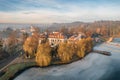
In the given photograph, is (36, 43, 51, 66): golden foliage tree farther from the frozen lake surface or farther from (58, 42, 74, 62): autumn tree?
(58, 42, 74, 62): autumn tree

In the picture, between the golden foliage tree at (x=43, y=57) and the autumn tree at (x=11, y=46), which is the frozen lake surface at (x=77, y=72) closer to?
the golden foliage tree at (x=43, y=57)

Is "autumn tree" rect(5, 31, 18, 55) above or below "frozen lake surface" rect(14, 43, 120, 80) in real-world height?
above

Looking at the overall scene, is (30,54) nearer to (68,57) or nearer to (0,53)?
(0,53)

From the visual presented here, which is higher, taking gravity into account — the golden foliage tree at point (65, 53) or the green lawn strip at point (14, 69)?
the golden foliage tree at point (65, 53)

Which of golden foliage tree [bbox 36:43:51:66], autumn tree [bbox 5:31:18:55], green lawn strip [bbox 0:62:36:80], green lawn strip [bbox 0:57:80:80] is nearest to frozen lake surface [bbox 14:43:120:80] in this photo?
green lawn strip [bbox 0:57:80:80]

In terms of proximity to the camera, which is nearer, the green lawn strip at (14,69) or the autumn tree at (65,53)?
the green lawn strip at (14,69)

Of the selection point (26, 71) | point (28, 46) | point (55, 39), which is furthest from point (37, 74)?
point (55, 39)

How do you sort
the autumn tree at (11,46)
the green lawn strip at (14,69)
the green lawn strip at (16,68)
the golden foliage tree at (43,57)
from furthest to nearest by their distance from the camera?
the autumn tree at (11,46) < the golden foliage tree at (43,57) < the green lawn strip at (16,68) < the green lawn strip at (14,69)

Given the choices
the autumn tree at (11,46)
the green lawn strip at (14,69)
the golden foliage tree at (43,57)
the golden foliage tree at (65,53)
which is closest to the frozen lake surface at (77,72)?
the green lawn strip at (14,69)

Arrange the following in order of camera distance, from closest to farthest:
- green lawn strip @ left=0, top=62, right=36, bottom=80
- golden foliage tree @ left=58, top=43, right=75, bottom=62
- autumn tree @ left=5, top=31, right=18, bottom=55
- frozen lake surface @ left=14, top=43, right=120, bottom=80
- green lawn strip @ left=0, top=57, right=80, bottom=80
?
1. green lawn strip @ left=0, top=62, right=36, bottom=80
2. green lawn strip @ left=0, top=57, right=80, bottom=80
3. frozen lake surface @ left=14, top=43, right=120, bottom=80
4. golden foliage tree @ left=58, top=43, right=75, bottom=62
5. autumn tree @ left=5, top=31, right=18, bottom=55
